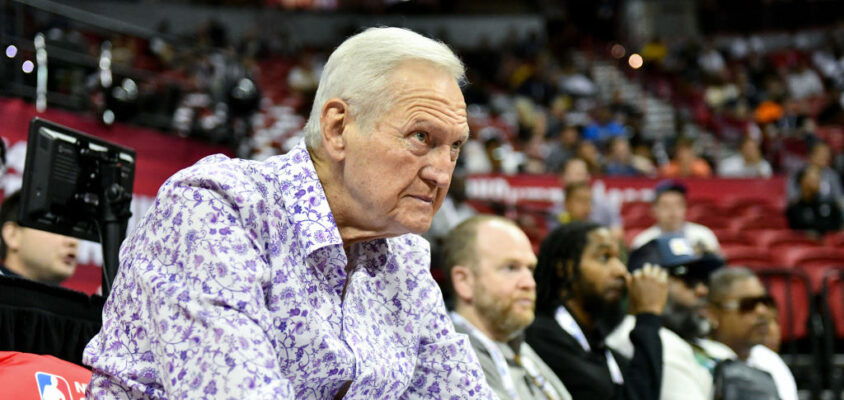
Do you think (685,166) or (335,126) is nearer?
(335,126)

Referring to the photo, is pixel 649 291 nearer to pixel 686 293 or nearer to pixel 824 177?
pixel 686 293

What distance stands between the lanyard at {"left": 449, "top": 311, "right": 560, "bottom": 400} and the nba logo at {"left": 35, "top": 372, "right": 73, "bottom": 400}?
1314 millimetres

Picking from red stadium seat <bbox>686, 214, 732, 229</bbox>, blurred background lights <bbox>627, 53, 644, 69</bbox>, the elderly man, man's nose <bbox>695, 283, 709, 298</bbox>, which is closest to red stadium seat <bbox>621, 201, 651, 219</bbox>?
red stadium seat <bbox>686, 214, 732, 229</bbox>

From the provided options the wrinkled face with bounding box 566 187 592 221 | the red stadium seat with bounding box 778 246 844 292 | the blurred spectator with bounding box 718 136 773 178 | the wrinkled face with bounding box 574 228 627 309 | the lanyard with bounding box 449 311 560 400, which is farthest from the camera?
the blurred spectator with bounding box 718 136 773 178

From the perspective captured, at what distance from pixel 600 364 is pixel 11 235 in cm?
210

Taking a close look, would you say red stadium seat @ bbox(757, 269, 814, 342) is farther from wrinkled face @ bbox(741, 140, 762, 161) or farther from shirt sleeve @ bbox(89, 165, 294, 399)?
wrinkled face @ bbox(741, 140, 762, 161)

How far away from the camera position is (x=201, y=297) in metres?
1.29

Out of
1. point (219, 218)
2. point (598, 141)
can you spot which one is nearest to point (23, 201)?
point (219, 218)

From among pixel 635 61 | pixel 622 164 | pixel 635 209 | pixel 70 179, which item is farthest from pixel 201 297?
pixel 635 61

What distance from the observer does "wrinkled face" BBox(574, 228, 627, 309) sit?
340cm

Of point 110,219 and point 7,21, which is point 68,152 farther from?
point 7,21

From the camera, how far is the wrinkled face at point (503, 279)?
2877 mm

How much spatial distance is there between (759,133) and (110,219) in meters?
12.6

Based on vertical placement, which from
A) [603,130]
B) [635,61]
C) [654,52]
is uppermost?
[654,52]
